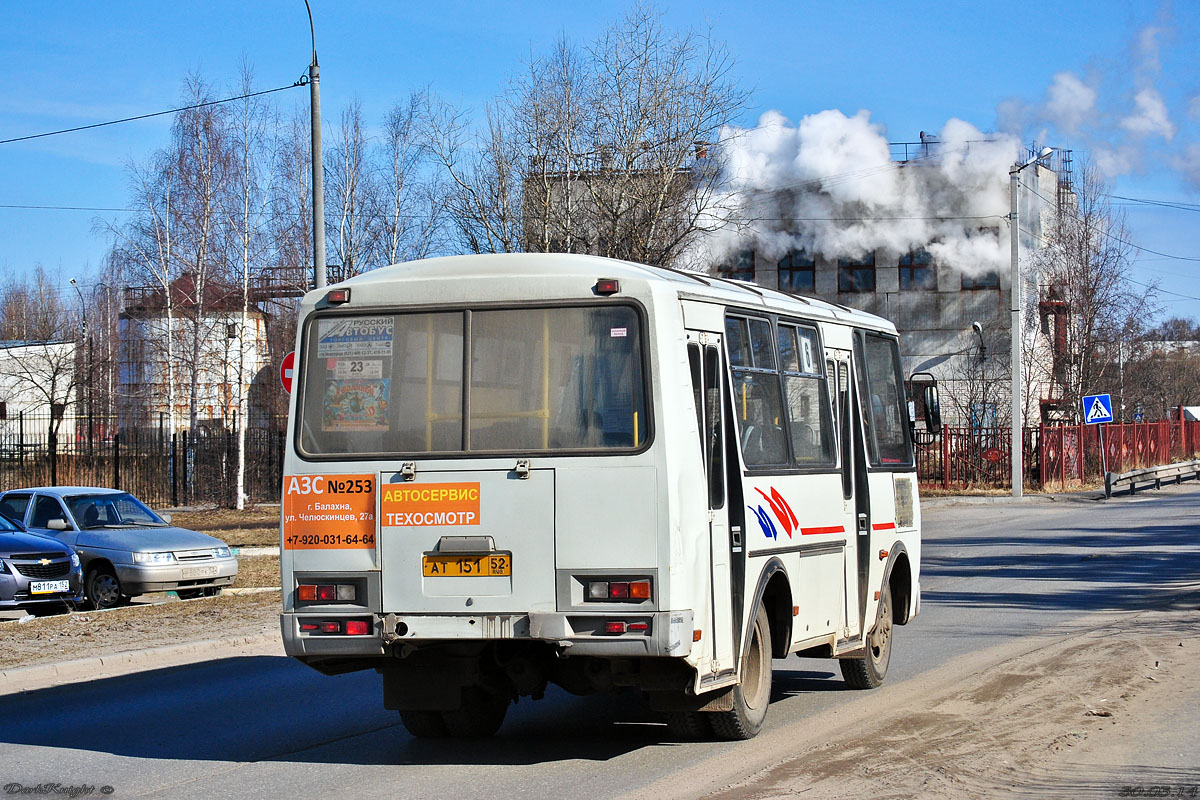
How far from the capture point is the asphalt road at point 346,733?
23.5ft

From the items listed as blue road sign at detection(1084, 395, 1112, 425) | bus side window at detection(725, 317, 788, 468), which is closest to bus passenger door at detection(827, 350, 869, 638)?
bus side window at detection(725, 317, 788, 468)

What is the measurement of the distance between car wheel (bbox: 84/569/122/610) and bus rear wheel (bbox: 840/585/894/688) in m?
10.6

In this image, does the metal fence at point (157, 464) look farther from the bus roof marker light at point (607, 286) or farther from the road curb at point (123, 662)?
the bus roof marker light at point (607, 286)

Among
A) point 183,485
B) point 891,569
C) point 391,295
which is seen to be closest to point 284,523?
point 391,295

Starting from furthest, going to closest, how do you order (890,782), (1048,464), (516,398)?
(1048,464) → (516,398) → (890,782)

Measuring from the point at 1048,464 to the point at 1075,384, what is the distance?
39.7 feet

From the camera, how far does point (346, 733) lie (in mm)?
8688

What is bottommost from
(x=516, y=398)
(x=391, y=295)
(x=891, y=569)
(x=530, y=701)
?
(x=530, y=701)

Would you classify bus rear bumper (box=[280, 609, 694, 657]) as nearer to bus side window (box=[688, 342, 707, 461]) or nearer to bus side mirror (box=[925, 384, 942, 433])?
bus side window (box=[688, 342, 707, 461])

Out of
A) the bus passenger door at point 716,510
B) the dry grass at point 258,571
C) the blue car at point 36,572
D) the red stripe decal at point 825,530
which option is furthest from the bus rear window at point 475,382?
the dry grass at point 258,571

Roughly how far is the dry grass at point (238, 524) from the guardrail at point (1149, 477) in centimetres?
2401

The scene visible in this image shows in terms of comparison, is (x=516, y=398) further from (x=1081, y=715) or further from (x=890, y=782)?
(x=1081, y=715)

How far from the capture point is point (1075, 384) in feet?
174

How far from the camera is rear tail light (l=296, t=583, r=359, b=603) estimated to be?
7.34 metres
